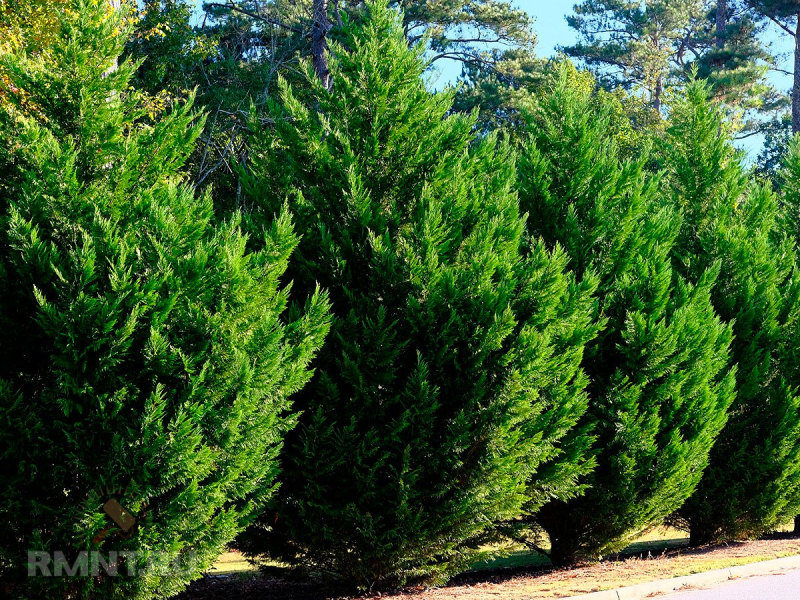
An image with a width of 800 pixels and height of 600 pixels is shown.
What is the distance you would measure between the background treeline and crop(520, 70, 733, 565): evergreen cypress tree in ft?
0.14

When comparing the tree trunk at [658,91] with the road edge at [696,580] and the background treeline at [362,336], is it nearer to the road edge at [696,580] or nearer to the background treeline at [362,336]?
the background treeline at [362,336]

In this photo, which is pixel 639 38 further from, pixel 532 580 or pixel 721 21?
pixel 532 580

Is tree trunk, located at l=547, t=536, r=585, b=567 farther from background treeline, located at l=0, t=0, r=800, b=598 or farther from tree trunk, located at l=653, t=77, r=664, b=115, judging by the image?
tree trunk, located at l=653, t=77, r=664, b=115

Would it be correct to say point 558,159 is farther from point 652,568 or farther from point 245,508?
point 245,508

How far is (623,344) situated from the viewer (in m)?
10.9

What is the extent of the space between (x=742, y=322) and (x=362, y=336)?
791 centimetres

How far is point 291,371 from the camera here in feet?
25.1

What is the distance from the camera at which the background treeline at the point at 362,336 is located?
6.60 meters

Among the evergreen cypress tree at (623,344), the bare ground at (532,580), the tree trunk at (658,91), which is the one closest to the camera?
the bare ground at (532,580)

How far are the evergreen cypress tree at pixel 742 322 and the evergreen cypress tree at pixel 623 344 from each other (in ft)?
5.38

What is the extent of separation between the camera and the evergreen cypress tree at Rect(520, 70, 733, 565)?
10594 millimetres

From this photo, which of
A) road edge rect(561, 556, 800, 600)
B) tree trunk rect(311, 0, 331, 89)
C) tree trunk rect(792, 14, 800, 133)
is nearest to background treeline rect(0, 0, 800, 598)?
road edge rect(561, 556, 800, 600)

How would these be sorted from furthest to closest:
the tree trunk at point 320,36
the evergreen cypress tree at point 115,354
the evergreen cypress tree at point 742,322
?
the tree trunk at point 320,36
the evergreen cypress tree at point 742,322
the evergreen cypress tree at point 115,354

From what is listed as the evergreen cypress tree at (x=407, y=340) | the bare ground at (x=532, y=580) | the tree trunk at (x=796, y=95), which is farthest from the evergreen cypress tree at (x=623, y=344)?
the tree trunk at (x=796, y=95)
